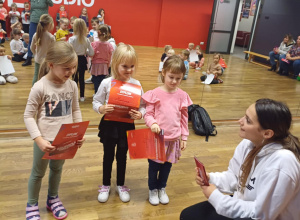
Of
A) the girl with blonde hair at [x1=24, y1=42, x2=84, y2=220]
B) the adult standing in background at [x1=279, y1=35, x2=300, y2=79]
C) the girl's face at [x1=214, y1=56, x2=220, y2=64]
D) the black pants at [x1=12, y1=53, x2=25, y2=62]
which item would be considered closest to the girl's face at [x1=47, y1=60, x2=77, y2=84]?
the girl with blonde hair at [x1=24, y1=42, x2=84, y2=220]

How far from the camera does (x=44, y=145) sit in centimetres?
164

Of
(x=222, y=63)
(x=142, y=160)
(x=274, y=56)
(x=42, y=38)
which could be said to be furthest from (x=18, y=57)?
(x=274, y=56)

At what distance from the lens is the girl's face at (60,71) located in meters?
1.68

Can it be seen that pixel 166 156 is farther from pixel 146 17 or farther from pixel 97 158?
pixel 146 17

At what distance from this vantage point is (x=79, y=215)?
2.11 metres

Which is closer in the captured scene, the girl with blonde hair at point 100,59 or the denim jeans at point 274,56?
the girl with blonde hair at point 100,59

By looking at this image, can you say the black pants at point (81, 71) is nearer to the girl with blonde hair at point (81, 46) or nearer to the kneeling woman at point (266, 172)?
the girl with blonde hair at point (81, 46)

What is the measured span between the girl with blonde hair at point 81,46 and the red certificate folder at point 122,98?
1.53 metres

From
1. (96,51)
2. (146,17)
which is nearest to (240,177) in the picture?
(146,17)

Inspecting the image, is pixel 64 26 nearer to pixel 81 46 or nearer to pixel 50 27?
pixel 50 27

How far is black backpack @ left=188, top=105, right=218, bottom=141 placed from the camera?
12.5 feet

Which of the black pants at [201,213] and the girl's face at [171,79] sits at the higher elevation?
the girl's face at [171,79]

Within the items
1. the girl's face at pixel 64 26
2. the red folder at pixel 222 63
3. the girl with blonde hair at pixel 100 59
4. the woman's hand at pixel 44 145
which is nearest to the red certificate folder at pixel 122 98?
the woman's hand at pixel 44 145

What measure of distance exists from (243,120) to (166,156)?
0.87 meters
